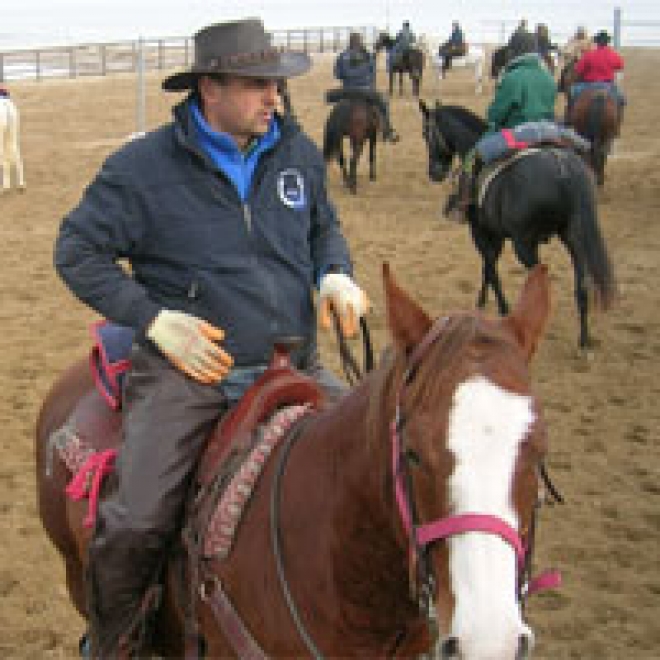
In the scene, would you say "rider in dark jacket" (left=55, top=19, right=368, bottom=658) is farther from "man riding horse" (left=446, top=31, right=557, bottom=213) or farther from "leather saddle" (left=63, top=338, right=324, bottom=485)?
"man riding horse" (left=446, top=31, right=557, bottom=213)

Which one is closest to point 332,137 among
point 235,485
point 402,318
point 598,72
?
point 598,72

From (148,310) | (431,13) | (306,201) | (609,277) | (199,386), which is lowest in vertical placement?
(609,277)

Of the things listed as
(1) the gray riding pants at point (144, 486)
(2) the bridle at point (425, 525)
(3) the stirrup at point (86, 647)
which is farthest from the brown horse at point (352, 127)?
(2) the bridle at point (425, 525)

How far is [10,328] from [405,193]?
283 inches

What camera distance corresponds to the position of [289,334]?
2.95 metres

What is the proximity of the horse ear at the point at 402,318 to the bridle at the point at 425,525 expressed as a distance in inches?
1.1

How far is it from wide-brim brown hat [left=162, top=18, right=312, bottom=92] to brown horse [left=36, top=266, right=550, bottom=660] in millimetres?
990

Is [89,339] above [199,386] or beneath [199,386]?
beneath

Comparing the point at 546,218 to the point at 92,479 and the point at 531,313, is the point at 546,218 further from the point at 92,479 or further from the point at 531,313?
the point at 531,313

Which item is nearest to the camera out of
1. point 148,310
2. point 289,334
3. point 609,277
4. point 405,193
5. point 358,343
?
point 148,310

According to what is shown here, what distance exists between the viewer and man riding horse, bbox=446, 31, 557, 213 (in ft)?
28.6

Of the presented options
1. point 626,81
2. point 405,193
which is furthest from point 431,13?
point 405,193

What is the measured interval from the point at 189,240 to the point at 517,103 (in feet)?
21.3

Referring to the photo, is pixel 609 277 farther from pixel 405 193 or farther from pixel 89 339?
pixel 405 193
